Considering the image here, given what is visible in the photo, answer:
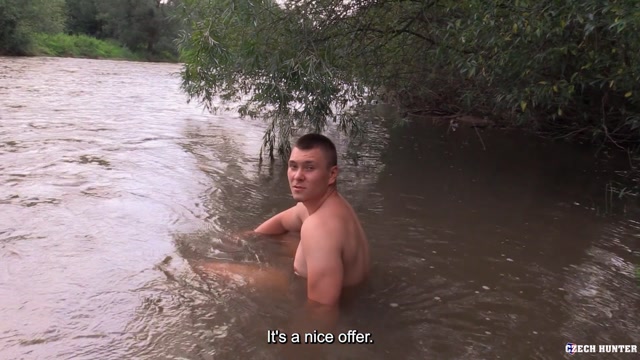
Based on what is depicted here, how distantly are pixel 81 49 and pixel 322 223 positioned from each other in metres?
47.9

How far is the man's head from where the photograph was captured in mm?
3477

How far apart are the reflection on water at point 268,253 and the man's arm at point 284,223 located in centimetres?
9

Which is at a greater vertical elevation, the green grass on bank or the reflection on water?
the green grass on bank

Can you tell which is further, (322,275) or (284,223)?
(284,223)

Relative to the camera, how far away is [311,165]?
137 inches

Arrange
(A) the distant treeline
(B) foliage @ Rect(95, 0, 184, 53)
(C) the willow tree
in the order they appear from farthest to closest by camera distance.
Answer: (B) foliage @ Rect(95, 0, 184, 53)
(A) the distant treeline
(C) the willow tree

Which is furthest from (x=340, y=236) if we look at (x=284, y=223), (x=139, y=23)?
(x=139, y=23)

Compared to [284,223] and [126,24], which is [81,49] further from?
[284,223]

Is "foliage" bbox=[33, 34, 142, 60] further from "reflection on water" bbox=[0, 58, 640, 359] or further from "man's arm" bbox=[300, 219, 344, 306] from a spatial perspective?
"man's arm" bbox=[300, 219, 344, 306]

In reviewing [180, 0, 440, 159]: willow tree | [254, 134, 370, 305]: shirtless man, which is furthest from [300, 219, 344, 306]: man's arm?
[180, 0, 440, 159]: willow tree

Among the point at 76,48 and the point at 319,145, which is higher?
the point at 319,145

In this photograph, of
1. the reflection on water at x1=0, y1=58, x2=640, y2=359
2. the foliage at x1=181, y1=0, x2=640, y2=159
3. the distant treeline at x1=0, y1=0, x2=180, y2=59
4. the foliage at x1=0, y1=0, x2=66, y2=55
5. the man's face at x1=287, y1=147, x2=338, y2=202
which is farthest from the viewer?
the distant treeline at x1=0, y1=0, x2=180, y2=59

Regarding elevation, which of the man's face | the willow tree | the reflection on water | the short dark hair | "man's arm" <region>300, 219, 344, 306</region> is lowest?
the reflection on water

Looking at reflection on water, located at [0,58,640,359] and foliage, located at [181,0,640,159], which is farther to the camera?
foliage, located at [181,0,640,159]
